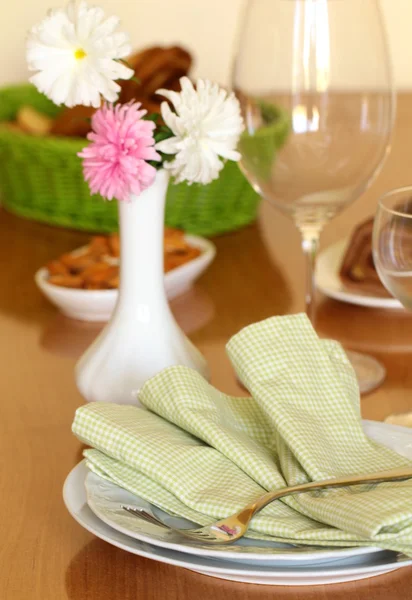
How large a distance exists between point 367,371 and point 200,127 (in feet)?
0.85

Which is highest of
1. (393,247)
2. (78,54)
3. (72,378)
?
(78,54)

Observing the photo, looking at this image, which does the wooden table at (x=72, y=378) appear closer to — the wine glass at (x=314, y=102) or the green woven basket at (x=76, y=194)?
the green woven basket at (x=76, y=194)

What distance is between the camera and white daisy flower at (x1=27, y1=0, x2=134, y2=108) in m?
0.62

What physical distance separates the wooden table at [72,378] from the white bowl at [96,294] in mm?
13

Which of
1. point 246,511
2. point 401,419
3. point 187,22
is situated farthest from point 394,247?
point 187,22

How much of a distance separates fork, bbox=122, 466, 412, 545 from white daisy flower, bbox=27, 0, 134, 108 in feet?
0.88

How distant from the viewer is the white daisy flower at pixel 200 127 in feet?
2.01

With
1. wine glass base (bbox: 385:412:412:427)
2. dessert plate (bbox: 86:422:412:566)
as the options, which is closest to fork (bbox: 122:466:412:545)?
dessert plate (bbox: 86:422:412:566)

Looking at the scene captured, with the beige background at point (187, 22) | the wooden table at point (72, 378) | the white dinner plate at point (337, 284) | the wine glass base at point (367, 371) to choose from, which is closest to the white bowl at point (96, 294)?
the wooden table at point (72, 378)

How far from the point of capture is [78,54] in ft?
2.05

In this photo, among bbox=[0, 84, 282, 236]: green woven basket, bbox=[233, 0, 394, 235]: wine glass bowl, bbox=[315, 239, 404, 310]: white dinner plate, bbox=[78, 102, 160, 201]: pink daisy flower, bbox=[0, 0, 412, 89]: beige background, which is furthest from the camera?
bbox=[0, 0, 412, 89]: beige background

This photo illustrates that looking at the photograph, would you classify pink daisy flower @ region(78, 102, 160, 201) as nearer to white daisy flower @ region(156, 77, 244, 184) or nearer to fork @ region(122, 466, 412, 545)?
white daisy flower @ region(156, 77, 244, 184)

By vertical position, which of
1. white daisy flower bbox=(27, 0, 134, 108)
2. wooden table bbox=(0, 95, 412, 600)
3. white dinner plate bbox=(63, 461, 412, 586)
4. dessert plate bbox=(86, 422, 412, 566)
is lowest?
wooden table bbox=(0, 95, 412, 600)

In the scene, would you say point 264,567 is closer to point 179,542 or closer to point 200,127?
point 179,542
